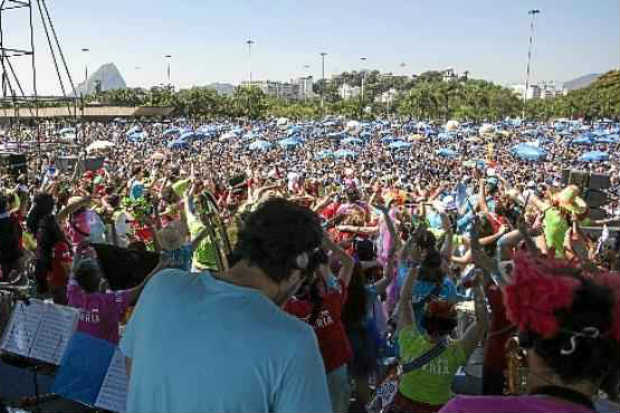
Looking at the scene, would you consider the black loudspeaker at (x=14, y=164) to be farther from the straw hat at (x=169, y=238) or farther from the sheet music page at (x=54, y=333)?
the sheet music page at (x=54, y=333)

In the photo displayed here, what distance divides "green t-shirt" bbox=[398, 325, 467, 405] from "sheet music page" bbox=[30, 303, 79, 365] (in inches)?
77.8

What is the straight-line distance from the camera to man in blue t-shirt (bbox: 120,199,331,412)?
142 centimetres

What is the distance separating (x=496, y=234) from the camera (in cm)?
621

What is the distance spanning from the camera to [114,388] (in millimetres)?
3406

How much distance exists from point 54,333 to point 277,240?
8.64ft

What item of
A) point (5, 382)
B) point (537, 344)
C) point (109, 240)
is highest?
point (537, 344)

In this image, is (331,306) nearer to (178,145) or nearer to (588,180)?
(588,180)

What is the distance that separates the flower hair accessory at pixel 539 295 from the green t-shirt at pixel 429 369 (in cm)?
139

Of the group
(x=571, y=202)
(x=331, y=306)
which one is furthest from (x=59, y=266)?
(x=571, y=202)

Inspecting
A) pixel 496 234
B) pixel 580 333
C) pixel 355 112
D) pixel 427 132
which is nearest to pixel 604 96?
pixel 355 112

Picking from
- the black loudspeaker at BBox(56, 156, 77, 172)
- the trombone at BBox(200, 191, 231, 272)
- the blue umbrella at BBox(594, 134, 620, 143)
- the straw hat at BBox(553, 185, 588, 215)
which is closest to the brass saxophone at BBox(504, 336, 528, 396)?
the trombone at BBox(200, 191, 231, 272)

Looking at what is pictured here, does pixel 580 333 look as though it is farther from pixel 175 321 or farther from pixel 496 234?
pixel 496 234

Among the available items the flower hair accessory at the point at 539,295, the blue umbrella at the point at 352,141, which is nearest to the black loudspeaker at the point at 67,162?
the flower hair accessory at the point at 539,295

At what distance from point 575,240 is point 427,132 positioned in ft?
136
